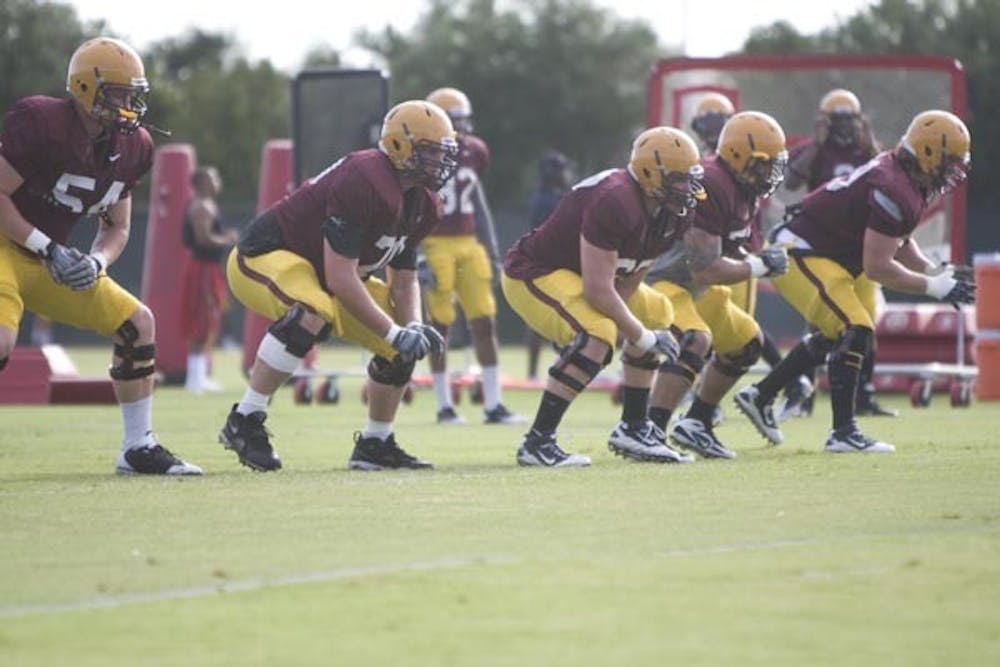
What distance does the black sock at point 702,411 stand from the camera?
12883 millimetres

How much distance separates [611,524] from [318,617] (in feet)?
7.29

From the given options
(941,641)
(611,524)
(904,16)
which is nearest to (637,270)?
(611,524)

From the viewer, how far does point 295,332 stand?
36.8 feet

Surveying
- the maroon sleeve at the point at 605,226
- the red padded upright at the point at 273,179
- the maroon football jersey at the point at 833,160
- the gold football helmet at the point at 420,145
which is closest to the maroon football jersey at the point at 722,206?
the maroon sleeve at the point at 605,226

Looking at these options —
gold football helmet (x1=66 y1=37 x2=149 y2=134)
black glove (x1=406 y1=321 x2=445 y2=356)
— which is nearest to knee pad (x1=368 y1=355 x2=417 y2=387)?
black glove (x1=406 y1=321 x2=445 y2=356)

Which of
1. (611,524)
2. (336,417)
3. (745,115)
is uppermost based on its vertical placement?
(745,115)

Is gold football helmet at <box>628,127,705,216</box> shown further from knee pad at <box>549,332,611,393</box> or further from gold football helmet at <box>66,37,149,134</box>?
gold football helmet at <box>66,37,149,134</box>

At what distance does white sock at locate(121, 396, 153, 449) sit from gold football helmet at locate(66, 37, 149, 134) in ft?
4.23

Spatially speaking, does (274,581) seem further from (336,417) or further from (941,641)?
(336,417)

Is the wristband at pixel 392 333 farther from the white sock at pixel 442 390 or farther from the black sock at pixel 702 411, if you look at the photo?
the white sock at pixel 442 390

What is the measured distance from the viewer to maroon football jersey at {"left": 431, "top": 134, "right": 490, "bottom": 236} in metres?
16.8

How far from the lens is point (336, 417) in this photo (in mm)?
17312

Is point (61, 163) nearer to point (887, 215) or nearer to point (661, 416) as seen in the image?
point (661, 416)

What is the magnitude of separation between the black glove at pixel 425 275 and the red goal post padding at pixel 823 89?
3.57m
